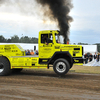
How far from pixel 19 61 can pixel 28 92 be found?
424 cm

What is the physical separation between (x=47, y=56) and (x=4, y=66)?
284cm

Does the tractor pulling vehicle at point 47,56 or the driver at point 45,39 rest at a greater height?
the driver at point 45,39

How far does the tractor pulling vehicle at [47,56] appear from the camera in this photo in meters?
10.1

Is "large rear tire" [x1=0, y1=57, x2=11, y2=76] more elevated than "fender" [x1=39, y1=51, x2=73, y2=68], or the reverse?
"fender" [x1=39, y1=51, x2=73, y2=68]

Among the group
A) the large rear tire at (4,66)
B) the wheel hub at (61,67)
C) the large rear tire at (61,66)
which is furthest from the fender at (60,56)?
the large rear tire at (4,66)

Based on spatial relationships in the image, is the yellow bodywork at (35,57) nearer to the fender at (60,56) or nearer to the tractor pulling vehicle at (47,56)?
the tractor pulling vehicle at (47,56)

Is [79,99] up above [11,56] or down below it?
below

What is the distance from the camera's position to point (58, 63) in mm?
10133

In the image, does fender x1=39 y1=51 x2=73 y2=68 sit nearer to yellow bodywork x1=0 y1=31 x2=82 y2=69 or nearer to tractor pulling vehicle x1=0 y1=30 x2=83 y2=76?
tractor pulling vehicle x1=0 y1=30 x2=83 y2=76

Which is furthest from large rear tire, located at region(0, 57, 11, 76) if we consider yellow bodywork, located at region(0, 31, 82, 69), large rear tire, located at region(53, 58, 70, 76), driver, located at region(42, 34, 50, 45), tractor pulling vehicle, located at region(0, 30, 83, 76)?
large rear tire, located at region(53, 58, 70, 76)

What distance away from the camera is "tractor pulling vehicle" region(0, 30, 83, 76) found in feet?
33.3

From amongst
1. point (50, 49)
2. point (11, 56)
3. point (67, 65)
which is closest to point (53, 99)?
point (67, 65)

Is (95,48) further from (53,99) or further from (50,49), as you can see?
(53,99)

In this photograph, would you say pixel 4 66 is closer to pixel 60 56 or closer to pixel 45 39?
pixel 45 39
